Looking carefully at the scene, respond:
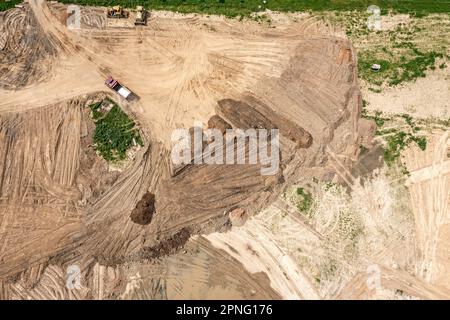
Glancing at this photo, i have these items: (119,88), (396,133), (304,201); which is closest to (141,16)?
(119,88)

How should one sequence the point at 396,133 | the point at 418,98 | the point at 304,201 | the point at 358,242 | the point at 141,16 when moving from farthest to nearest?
the point at 141,16 < the point at 418,98 < the point at 396,133 < the point at 304,201 < the point at 358,242

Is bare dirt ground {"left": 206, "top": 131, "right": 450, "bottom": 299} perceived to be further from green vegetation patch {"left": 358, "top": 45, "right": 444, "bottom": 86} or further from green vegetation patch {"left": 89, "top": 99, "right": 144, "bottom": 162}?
green vegetation patch {"left": 89, "top": 99, "right": 144, "bottom": 162}

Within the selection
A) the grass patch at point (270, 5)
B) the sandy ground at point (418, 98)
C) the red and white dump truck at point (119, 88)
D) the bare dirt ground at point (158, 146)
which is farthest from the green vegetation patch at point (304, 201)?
the grass patch at point (270, 5)

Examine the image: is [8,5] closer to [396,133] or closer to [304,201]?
[304,201]

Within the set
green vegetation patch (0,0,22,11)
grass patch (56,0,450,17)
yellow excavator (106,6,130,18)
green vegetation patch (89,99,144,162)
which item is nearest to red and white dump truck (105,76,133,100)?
green vegetation patch (89,99,144,162)

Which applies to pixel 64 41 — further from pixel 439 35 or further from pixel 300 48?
pixel 439 35

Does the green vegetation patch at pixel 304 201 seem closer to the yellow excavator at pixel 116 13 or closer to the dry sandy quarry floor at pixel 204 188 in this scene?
the dry sandy quarry floor at pixel 204 188
